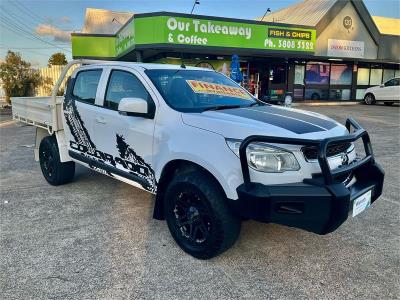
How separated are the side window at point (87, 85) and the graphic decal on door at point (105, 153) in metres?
0.17

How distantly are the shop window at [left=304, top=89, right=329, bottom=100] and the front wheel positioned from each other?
68.7ft

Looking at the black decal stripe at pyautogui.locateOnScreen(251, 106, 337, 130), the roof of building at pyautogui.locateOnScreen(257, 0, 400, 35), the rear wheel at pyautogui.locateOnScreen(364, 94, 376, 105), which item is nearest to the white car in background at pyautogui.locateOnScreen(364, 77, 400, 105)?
the rear wheel at pyautogui.locateOnScreen(364, 94, 376, 105)

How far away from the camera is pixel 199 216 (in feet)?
10.9

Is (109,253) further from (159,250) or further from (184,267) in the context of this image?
(184,267)

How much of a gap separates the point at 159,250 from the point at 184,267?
0.41 m

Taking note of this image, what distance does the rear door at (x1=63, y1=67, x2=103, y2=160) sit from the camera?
4.70 m

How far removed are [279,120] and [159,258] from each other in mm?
1715

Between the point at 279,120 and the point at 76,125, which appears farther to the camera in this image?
the point at 76,125

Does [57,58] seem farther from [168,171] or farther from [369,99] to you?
[168,171]

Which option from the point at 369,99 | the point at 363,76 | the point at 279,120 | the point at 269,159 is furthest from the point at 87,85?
the point at 363,76

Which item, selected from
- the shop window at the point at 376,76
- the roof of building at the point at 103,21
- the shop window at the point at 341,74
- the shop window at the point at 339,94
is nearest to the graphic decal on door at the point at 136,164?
the shop window at the point at 339,94

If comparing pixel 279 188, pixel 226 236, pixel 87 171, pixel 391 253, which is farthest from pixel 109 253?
pixel 87 171

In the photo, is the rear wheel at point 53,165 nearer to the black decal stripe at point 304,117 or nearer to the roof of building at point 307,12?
the black decal stripe at point 304,117

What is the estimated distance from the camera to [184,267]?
3.30m
